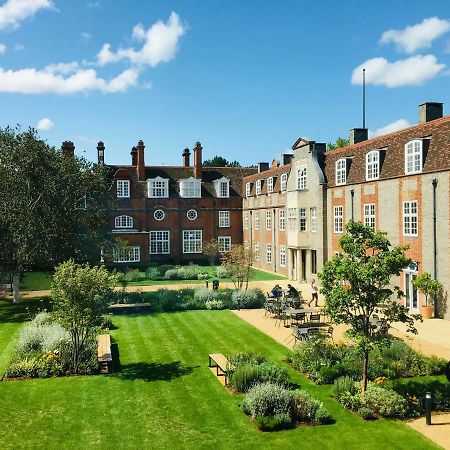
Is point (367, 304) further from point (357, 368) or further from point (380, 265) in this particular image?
point (357, 368)

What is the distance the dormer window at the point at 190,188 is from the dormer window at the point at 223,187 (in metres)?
2.09

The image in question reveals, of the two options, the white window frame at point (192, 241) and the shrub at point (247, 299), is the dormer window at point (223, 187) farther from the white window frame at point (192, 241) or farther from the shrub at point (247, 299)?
the shrub at point (247, 299)

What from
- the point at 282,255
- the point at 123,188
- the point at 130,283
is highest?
the point at 123,188

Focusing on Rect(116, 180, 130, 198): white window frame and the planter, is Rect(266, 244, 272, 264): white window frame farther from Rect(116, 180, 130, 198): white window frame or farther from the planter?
the planter

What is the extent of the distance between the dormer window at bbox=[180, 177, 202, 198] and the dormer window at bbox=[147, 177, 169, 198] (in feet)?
5.84

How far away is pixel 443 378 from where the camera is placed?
1573cm

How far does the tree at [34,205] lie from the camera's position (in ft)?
91.7

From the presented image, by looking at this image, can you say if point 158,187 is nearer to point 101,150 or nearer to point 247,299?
point 101,150

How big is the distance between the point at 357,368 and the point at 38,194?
2096cm

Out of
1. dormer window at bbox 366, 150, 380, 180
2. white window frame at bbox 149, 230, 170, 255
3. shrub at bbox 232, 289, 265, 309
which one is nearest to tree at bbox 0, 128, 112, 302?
shrub at bbox 232, 289, 265, 309

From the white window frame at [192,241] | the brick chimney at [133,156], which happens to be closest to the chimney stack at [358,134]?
the white window frame at [192,241]

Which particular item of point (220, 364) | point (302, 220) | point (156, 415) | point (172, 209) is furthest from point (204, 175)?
point (156, 415)

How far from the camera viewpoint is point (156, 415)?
13.1 m

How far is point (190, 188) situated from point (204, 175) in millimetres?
Result: 3198
